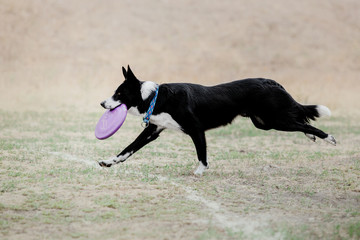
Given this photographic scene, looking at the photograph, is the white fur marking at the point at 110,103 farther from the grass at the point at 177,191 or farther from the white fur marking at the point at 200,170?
the white fur marking at the point at 200,170

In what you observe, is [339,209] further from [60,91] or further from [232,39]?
[232,39]

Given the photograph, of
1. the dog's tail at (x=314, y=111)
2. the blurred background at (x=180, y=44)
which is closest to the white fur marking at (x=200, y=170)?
the dog's tail at (x=314, y=111)

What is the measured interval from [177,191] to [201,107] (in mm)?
1704

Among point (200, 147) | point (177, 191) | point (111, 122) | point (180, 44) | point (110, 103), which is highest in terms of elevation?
point (180, 44)

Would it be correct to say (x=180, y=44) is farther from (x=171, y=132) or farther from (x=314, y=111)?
(x=314, y=111)

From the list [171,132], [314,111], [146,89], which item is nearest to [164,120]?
[146,89]

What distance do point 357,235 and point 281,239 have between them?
0.76 meters

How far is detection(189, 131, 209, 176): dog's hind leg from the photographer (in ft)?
26.9

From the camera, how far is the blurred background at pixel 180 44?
2766 centimetres

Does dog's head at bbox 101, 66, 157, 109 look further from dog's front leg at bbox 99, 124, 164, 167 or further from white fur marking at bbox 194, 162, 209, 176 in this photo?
white fur marking at bbox 194, 162, 209, 176

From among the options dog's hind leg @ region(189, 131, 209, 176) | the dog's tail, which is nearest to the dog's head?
dog's hind leg @ region(189, 131, 209, 176)

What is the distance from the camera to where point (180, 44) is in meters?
30.2

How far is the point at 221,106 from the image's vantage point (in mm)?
8461

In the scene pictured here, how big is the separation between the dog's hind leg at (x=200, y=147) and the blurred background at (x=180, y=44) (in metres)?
17.8
